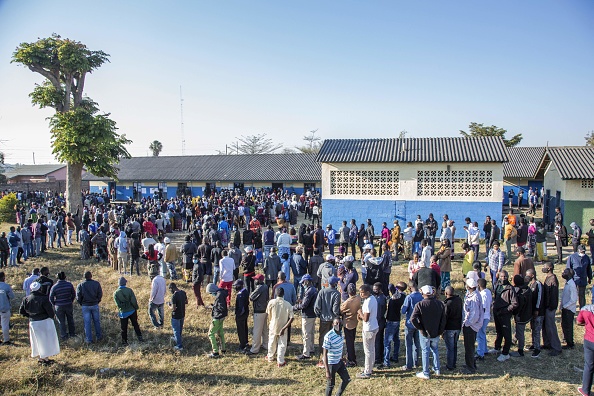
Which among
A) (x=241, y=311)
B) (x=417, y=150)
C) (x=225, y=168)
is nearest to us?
(x=241, y=311)

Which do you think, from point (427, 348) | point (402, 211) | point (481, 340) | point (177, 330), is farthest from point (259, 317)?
point (402, 211)

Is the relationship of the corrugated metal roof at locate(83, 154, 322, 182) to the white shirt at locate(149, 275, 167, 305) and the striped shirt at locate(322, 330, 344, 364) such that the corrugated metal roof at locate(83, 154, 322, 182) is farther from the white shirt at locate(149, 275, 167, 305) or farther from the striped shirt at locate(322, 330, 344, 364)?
the striped shirt at locate(322, 330, 344, 364)

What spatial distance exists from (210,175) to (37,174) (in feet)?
86.9

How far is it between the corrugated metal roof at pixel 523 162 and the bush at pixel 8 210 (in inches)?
1264

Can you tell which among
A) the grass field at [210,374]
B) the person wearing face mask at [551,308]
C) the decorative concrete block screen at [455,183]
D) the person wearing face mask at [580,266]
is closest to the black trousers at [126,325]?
the grass field at [210,374]

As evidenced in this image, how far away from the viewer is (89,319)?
887 centimetres

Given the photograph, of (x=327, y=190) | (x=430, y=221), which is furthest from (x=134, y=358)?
(x=327, y=190)

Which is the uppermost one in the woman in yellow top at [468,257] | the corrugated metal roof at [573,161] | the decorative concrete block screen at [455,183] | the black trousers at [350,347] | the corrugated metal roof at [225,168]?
the corrugated metal roof at [225,168]

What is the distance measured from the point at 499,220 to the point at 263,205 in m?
11.4

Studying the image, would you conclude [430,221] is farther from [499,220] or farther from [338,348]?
[338,348]

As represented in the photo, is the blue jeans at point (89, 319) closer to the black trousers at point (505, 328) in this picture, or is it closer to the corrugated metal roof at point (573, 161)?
the black trousers at point (505, 328)

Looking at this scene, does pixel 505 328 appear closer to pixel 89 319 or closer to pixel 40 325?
pixel 89 319

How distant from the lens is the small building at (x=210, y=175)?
117 feet

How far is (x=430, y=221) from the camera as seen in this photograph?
52.6 ft
